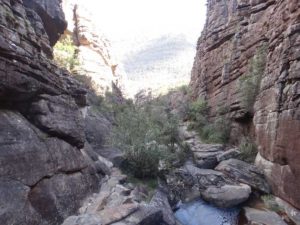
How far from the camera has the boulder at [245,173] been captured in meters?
13.9

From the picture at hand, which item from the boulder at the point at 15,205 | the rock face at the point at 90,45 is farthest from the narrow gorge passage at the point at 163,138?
the rock face at the point at 90,45

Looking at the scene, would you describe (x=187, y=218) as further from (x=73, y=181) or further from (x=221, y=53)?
(x=221, y=53)

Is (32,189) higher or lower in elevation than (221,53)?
lower

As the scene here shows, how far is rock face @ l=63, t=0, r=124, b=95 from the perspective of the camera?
103 feet

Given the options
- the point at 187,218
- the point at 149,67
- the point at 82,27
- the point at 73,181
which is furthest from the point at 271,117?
the point at 149,67

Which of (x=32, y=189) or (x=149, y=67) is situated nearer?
(x=32, y=189)

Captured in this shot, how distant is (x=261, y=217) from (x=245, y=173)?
3212mm

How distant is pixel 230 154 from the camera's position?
56.6ft

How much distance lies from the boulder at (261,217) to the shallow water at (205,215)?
0.68 metres

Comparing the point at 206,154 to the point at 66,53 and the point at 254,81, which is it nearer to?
the point at 254,81

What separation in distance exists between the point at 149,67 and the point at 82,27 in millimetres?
66746

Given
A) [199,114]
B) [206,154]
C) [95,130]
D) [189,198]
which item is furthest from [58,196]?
[199,114]

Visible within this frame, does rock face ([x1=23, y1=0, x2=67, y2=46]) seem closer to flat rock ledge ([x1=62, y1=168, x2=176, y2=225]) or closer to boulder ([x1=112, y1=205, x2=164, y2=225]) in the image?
flat rock ledge ([x1=62, y1=168, x2=176, y2=225])

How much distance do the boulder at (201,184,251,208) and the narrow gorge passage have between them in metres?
0.05
